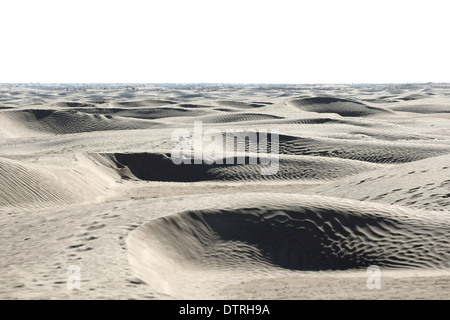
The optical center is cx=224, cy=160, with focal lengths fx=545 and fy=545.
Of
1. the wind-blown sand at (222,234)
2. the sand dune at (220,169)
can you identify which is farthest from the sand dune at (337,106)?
the wind-blown sand at (222,234)

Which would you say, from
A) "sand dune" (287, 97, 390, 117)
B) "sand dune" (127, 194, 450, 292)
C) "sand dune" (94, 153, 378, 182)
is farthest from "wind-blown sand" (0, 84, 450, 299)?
"sand dune" (287, 97, 390, 117)

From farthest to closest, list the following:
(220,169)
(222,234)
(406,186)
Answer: (220,169) < (406,186) < (222,234)

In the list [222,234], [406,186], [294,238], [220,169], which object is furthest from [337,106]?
[222,234]

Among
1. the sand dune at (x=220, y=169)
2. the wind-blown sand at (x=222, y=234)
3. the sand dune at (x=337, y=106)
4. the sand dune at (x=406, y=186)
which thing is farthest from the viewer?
the sand dune at (x=337, y=106)

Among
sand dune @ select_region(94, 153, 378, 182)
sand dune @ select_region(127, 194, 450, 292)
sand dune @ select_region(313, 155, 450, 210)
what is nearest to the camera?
A: sand dune @ select_region(127, 194, 450, 292)

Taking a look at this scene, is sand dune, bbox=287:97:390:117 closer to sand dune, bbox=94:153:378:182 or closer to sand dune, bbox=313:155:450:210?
sand dune, bbox=94:153:378:182

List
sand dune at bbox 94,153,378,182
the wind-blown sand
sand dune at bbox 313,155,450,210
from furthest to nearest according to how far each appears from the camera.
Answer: sand dune at bbox 94,153,378,182 → sand dune at bbox 313,155,450,210 → the wind-blown sand

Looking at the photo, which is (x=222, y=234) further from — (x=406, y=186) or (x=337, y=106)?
(x=337, y=106)

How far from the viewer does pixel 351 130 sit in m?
28.9

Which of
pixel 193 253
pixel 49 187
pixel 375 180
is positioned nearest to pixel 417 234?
pixel 193 253

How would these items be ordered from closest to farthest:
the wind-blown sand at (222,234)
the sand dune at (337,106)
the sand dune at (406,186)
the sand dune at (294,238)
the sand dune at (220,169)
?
the wind-blown sand at (222,234) < the sand dune at (294,238) < the sand dune at (406,186) < the sand dune at (220,169) < the sand dune at (337,106)

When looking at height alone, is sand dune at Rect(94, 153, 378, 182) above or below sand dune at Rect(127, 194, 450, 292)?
below

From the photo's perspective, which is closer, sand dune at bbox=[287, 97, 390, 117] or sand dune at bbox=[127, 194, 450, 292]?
sand dune at bbox=[127, 194, 450, 292]

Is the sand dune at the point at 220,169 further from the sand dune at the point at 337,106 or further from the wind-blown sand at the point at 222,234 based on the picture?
the sand dune at the point at 337,106
